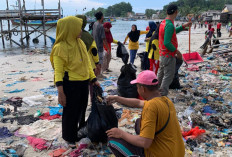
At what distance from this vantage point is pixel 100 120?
9.29ft

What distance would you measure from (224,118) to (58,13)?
742 inches

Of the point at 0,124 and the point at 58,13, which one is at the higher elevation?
the point at 58,13

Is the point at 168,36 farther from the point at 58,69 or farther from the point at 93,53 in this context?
the point at 58,69

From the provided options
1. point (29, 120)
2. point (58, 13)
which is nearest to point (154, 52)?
point (29, 120)

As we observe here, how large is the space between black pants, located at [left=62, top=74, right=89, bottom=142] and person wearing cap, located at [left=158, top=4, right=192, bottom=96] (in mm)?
1884

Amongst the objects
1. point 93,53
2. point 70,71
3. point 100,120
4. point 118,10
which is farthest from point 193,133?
point 118,10

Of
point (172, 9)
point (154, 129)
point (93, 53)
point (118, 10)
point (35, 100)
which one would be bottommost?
point (35, 100)

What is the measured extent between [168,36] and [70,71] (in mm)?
2099

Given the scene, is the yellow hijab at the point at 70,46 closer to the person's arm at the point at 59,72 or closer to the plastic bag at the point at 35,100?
the person's arm at the point at 59,72

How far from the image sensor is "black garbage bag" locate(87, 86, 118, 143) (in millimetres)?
2787

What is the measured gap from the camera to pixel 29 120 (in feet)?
Answer: 12.8

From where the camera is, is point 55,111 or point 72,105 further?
point 55,111

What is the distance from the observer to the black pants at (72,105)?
2775 mm

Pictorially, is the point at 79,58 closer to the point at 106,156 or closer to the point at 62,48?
the point at 62,48
